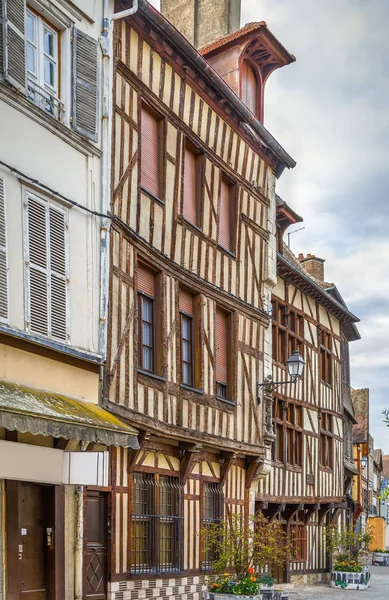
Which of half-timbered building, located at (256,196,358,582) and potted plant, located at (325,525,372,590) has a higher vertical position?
half-timbered building, located at (256,196,358,582)

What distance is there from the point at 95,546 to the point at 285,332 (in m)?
9.73

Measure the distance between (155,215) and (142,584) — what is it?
4.69 metres

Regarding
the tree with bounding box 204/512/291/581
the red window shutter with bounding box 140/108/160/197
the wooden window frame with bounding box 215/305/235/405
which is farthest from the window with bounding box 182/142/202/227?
the tree with bounding box 204/512/291/581

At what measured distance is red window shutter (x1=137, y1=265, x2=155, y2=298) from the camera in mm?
12109

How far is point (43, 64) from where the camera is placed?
392 inches

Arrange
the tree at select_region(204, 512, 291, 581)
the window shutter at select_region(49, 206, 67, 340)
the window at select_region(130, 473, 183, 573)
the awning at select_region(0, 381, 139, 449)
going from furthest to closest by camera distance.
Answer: the tree at select_region(204, 512, 291, 581) < the window at select_region(130, 473, 183, 573) < the window shutter at select_region(49, 206, 67, 340) < the awning at select_region(0, 381, 139, 449)

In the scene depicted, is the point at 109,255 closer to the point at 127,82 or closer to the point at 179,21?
the point at 127,82

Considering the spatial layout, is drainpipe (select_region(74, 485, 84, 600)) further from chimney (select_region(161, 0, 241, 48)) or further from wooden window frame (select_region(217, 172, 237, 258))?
chimney (select_region(161, 0, 241, 48))

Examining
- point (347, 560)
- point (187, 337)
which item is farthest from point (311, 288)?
point (187, 337)

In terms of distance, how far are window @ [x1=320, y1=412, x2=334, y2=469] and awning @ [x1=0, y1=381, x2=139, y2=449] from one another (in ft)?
40.8

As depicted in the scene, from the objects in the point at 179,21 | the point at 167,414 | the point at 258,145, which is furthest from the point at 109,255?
the point at 179,21

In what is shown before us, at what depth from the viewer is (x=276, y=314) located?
1944 centimetres

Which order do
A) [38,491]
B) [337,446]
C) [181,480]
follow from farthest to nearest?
[337,446]
[181,480]
[38,491]

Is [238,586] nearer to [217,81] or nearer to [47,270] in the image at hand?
[47,270]
